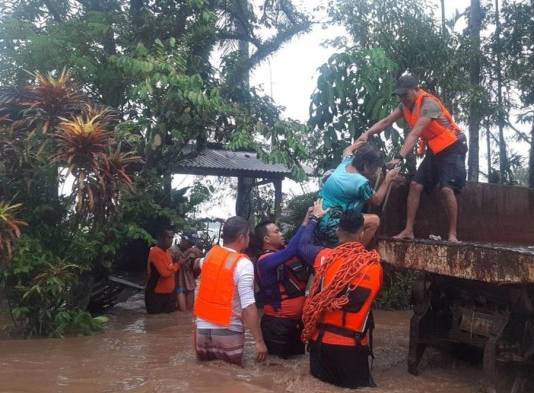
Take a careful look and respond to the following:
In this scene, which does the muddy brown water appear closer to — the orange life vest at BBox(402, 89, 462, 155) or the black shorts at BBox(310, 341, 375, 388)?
the black shorts at BBox(310, 341, 375, 388)

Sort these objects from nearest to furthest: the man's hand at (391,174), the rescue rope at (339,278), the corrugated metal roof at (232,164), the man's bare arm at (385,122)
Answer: the rescue rope at (339,278) < the man's hand at (391,174) < the man's bare arm at (385,122) < the corrugated metal roof at (232,164)

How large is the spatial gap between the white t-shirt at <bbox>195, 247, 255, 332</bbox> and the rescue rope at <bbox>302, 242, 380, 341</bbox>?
586 mm

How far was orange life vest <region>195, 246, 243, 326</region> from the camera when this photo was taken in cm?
473

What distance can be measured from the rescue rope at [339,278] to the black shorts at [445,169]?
3.53ft

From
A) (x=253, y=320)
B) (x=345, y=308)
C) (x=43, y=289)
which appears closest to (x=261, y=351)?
(x=253, y=320)

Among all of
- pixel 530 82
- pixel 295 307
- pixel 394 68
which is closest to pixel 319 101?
pixel 394 68

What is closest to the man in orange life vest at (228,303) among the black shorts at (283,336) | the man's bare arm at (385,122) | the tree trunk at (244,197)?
the black shorts at (283,336)

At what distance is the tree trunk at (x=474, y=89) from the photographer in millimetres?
12075

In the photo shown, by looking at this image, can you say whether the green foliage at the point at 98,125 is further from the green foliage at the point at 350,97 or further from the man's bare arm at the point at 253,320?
the man's bare arm at the point at 253,320

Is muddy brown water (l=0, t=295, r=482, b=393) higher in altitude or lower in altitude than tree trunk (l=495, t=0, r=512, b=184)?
lower

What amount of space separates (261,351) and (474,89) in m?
8.76

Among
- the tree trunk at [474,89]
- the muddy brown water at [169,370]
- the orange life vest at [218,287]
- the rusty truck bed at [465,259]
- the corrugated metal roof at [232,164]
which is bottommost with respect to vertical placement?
the muddy brown water at [169,370]

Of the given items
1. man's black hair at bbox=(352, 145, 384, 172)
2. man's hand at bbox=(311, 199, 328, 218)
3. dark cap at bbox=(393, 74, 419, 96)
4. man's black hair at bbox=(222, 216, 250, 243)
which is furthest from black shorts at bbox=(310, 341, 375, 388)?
dark cap at bbox=(393, 74, 419, 96)

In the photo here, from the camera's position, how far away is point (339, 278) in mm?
4090
